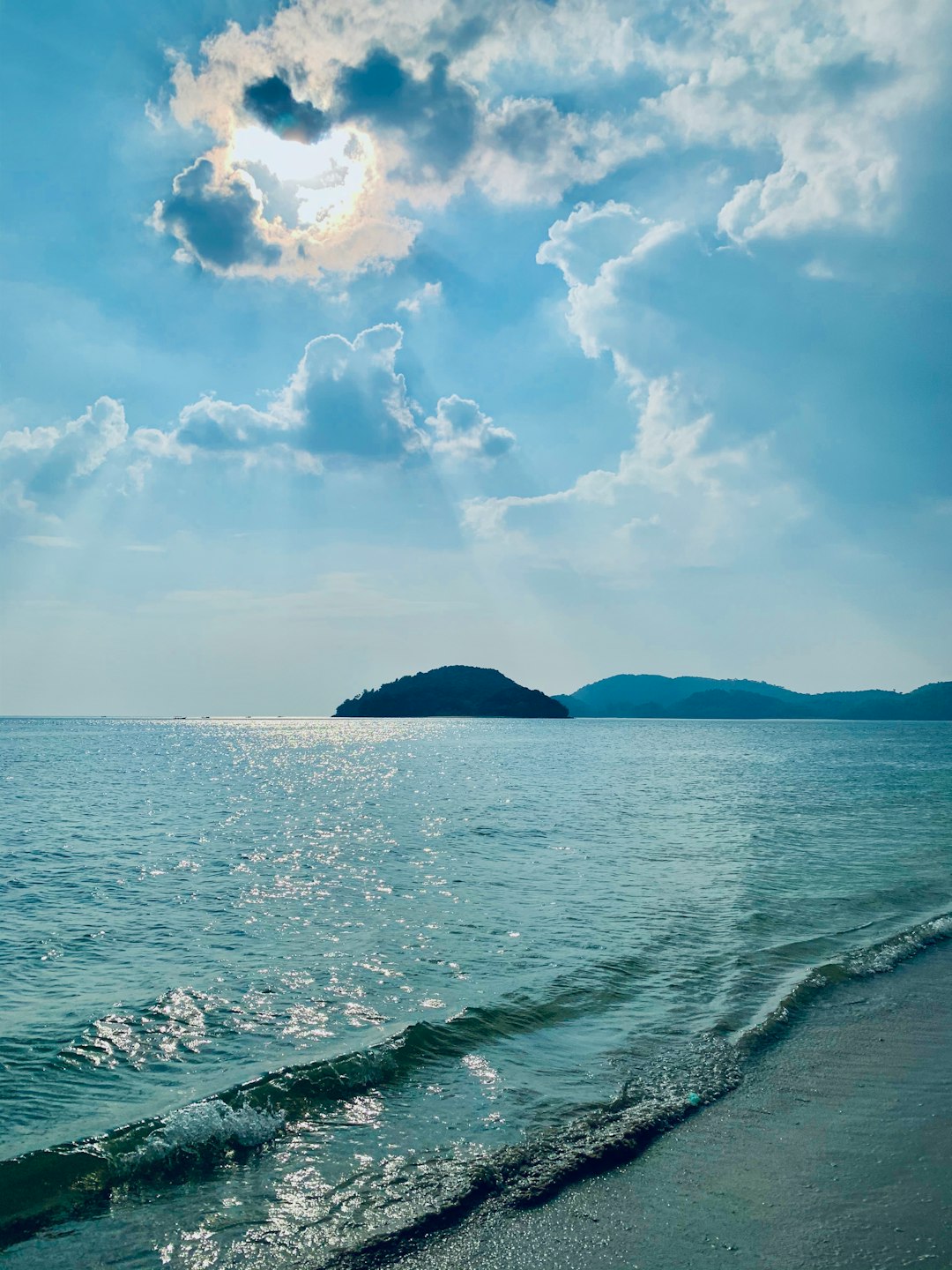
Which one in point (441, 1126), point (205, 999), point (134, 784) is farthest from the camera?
point (134, 784)

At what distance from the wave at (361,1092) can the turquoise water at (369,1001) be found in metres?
0.05

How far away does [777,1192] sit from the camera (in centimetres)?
885

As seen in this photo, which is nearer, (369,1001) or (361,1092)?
(361,1092)

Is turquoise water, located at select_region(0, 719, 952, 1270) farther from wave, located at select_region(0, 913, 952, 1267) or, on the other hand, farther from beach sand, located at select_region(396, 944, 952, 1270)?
beach sand, located at select_region(396, 944, 952, 1270)

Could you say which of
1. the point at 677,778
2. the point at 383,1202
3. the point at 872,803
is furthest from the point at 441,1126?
the point at 677,778

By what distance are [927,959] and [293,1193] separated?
54.7 ft

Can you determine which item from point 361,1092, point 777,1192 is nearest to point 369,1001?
point 361,1092

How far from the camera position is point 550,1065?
13.0 metres

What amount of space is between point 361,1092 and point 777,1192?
20.1 feet

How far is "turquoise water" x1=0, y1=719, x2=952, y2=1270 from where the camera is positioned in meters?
9.27

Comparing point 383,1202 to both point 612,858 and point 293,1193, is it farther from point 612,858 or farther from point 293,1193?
point 612,858

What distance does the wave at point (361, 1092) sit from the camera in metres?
8.98

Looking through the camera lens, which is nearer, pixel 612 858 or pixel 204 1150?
pixel 204 1150

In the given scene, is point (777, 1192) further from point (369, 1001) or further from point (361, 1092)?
point (369, 1001)
